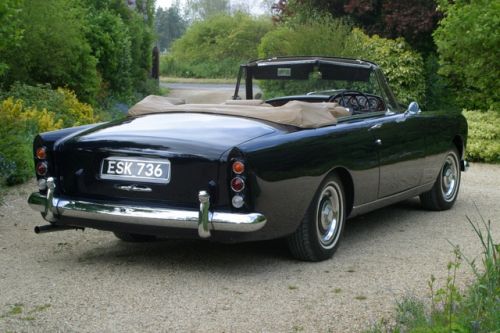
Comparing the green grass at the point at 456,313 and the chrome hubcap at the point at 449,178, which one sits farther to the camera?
the chrome hubcap at the point at 449,178

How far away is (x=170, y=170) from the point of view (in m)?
5.39

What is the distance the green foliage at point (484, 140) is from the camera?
1323 centimetres

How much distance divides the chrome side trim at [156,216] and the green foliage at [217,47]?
1678 inches

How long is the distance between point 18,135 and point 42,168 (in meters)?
4.44

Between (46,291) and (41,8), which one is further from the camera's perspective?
(41,8)

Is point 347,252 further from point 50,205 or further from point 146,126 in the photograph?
point 50,205

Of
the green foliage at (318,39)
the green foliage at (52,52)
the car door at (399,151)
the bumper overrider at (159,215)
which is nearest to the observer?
the bumper overrider at (159,215)

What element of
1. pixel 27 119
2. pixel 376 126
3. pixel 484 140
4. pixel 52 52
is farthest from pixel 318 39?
pixel 376 126

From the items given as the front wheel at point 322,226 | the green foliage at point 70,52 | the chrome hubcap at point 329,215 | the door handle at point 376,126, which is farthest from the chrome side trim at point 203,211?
the green foliage at point 70,52

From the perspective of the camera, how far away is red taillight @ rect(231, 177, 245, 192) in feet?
17.0

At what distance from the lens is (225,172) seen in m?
5.24

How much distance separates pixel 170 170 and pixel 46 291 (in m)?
1.04

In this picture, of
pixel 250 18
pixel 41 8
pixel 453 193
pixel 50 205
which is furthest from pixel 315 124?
pixel 250 18

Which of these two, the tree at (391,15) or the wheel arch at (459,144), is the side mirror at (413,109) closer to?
the wheel arch at (459,144)
